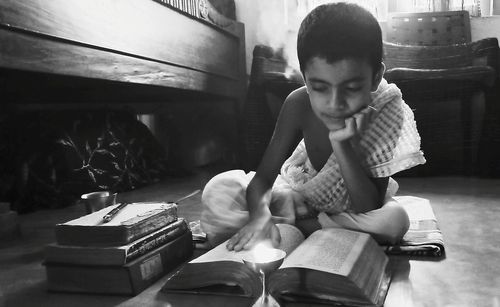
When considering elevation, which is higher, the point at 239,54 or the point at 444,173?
the point at 239,54

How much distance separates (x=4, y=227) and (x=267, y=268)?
127 centimetres

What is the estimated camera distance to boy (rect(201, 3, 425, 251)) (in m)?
1.06

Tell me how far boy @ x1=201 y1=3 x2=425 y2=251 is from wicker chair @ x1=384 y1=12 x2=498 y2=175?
1307 millimetres

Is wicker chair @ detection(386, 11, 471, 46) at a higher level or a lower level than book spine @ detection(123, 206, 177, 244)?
higher

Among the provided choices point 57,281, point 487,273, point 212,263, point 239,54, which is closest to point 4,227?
point 57,281

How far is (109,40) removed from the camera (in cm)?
184

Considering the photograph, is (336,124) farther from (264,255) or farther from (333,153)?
(264,255)

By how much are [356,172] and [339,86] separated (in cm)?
27

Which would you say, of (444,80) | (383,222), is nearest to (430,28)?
(444,80)

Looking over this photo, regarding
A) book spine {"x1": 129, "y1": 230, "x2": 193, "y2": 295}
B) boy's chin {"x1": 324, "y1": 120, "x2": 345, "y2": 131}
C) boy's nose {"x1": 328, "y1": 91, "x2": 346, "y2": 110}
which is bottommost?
book spine {"x1": 129, "y1": 230, "x2": 193, "y2": 295}

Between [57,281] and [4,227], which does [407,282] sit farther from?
[4,227]

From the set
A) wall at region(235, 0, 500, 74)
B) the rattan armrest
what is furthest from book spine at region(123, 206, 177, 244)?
wall at region(235, 0, 500, 74)

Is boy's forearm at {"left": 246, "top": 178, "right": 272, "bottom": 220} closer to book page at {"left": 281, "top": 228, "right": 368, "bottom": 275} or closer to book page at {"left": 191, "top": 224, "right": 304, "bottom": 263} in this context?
book page at {"left": 191, "top": 224, "right": 304, "bottom": 263}

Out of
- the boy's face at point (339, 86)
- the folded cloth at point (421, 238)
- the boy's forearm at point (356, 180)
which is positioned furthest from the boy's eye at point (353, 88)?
the folded cloth at point (421, 238)
